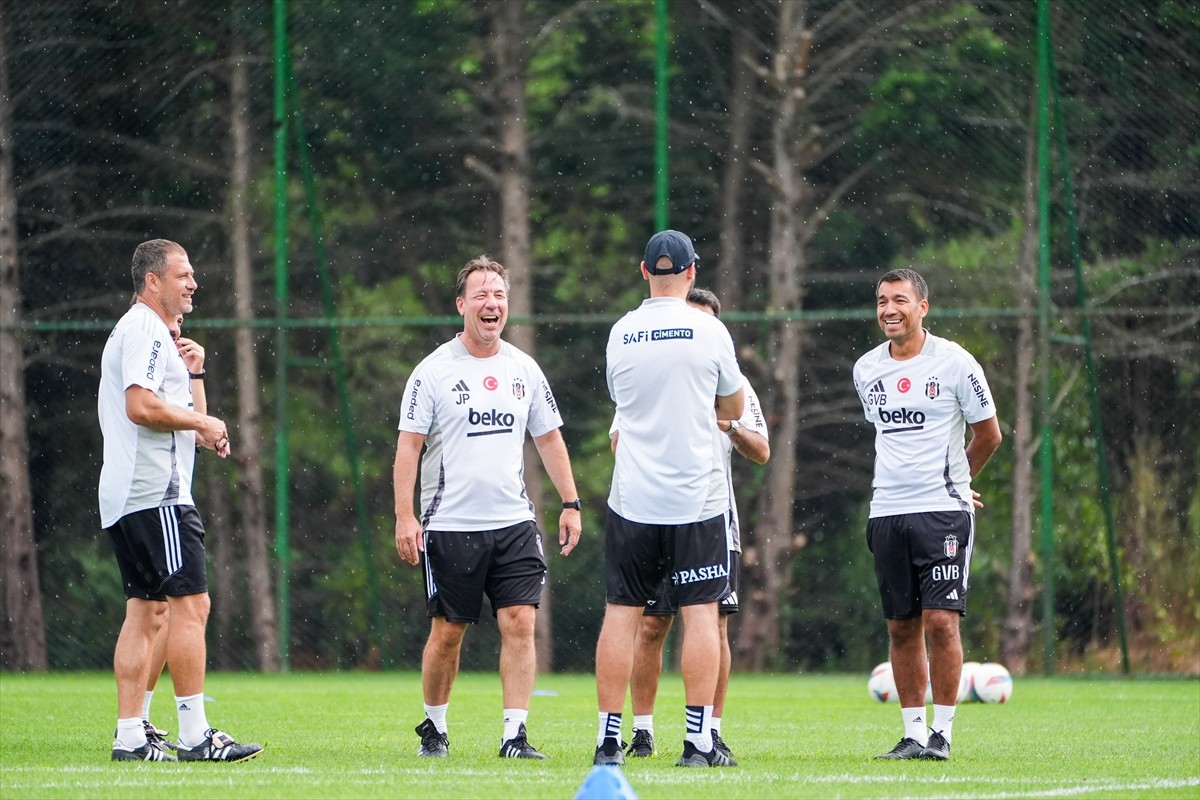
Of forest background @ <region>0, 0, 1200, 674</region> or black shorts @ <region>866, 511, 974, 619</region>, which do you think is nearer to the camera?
black shorts @ <region>866, 511, 974, 619</region>

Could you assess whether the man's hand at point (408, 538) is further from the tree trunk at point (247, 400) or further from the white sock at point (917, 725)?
the tree trunk at point (247, 400)

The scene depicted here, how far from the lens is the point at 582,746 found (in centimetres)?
739

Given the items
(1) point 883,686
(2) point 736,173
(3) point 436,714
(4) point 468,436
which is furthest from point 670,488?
(2) point 736,173

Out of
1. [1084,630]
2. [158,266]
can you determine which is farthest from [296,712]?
[1084,630]

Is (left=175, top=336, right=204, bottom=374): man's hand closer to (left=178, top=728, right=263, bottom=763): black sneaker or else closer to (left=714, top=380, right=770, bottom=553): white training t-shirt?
(left=178, top=728, right=263, bottom=763): black sneaker

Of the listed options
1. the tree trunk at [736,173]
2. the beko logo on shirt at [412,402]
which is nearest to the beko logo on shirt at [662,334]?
the beko logo on shirt at [412,402]

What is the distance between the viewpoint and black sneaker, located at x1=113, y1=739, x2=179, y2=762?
6516 mm

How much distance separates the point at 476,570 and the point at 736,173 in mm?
8633

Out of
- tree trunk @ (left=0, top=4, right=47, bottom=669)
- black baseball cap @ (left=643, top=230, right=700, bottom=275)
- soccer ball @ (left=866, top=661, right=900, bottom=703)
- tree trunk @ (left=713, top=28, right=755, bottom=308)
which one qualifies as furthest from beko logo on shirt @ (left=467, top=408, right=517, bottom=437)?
tree trunk @ (left=0, top=4, right=47, bottom=669)

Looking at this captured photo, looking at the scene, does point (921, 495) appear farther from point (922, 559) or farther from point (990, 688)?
point (990, 688)

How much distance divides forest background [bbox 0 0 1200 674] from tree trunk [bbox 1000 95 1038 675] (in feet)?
0.08

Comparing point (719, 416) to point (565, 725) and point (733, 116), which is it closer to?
point (565, 725)

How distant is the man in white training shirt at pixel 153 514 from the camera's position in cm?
652

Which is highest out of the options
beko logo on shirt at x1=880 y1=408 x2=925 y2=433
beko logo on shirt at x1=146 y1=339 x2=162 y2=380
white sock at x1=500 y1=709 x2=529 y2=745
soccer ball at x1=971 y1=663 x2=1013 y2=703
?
beko logo on shirt at x1=146 y1=339 x2=162 y2=380
